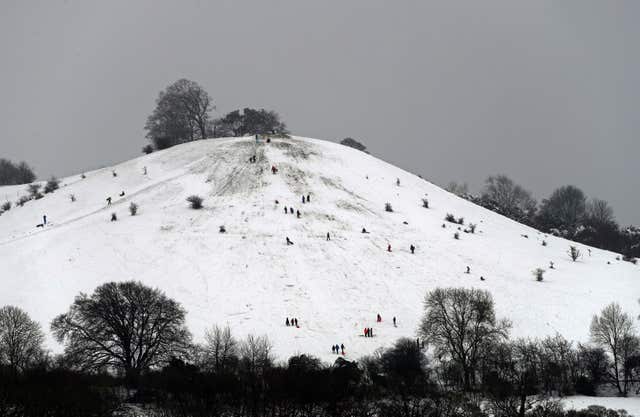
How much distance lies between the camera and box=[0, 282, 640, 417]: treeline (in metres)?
24.8

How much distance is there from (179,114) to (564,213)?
81082 mm

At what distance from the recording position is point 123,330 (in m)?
30.1

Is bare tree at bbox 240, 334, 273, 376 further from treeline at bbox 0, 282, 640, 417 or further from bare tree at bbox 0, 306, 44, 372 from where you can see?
bare tree at bbox 0, 306, 44, 372

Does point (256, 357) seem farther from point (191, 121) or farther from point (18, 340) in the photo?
point (191, 121)

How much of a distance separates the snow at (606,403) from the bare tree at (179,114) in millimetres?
68945

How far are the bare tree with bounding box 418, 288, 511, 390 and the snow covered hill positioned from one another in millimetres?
3519

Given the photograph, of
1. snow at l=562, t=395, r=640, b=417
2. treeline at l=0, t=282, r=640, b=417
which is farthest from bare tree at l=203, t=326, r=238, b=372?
snow at l=562, t=395, r=640, b=417

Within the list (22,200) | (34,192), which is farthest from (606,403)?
(34,192)

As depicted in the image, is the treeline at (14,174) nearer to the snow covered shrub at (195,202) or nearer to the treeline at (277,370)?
the snow covered shrub at (195,202)

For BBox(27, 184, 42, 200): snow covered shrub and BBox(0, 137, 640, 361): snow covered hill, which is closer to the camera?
BBox(0, 137, 640, 361): snow covered hill

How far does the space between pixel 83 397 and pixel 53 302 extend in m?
19.4

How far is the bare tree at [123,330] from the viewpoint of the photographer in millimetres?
29453

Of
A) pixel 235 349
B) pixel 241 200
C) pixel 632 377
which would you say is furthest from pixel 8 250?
pixel 632 377

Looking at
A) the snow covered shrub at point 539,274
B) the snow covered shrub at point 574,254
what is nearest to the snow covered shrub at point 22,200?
the snow covered shrub at point 539,274
